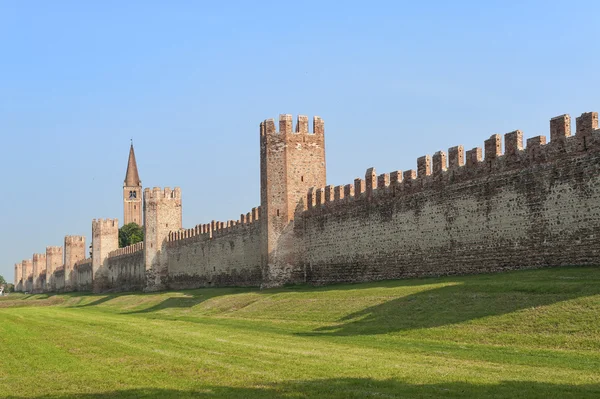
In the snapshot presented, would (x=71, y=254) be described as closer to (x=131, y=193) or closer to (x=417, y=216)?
(x=131, y=193)

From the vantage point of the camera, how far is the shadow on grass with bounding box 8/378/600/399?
9.88 metres

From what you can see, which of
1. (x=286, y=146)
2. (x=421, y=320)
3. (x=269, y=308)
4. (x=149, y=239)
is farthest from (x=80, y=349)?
(x=149, y=239)

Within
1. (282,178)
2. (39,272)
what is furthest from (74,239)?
(282,178)

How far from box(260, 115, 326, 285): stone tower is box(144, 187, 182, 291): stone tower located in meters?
22.8

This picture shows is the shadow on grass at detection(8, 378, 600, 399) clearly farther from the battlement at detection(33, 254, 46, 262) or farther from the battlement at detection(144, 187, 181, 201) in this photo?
the battlement at detection(33, 254, 46, 262)

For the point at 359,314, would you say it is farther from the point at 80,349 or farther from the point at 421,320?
the point at 80,349

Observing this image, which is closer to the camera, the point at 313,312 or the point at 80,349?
the point at 80,349

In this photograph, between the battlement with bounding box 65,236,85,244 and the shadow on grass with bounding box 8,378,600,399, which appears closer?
the shadow on grass with bounding box 8,378,600,399

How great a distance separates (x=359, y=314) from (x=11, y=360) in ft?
34.4

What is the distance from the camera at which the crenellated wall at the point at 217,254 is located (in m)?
42.6

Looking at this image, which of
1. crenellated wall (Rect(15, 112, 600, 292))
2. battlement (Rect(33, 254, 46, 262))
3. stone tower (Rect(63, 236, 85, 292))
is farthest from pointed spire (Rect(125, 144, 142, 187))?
crenellated wall (Rect(15, 112, 600, 292))

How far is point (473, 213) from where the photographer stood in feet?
82.7

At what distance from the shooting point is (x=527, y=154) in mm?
22828

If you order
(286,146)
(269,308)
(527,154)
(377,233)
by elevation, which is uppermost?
(286,146)
